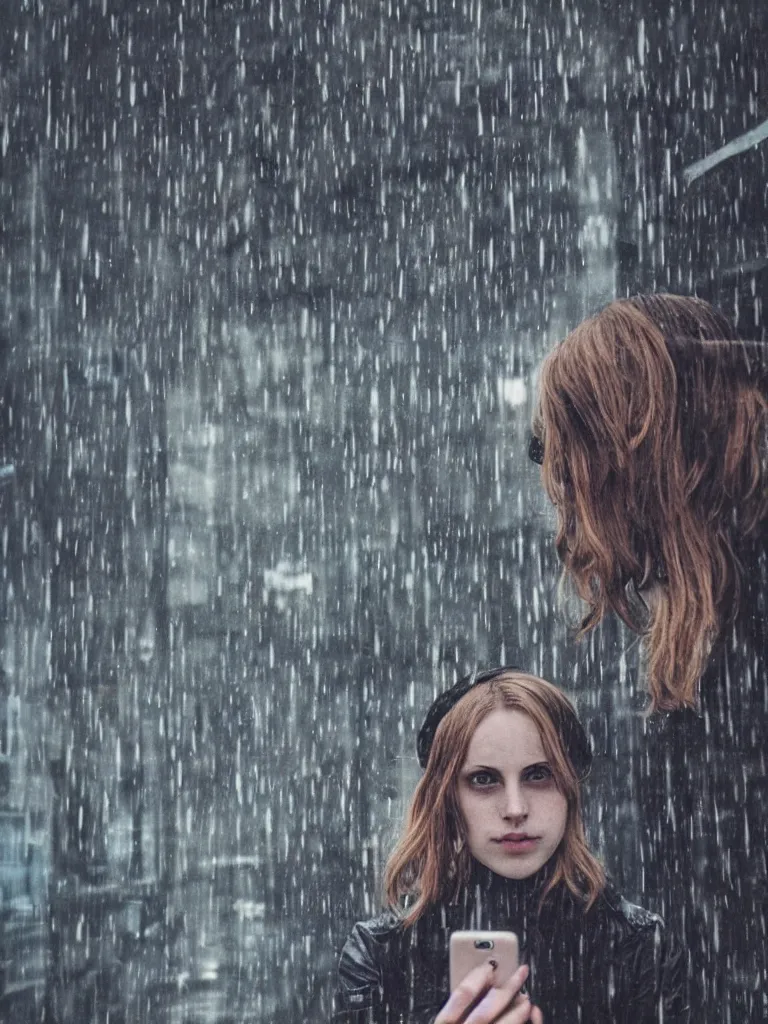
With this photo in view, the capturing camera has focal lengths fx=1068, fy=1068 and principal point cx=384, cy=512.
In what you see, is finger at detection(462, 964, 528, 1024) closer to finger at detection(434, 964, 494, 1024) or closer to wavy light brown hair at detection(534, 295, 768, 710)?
finger at detection(434, 964, 494, 1024)

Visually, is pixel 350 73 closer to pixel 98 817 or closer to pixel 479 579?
pixel 479 579

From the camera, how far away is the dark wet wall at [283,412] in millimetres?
2941

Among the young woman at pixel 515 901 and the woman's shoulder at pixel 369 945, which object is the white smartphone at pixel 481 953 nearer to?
the young woman at pixel 515 901

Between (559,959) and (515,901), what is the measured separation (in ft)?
0.54

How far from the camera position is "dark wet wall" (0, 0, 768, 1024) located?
2941 millimetres

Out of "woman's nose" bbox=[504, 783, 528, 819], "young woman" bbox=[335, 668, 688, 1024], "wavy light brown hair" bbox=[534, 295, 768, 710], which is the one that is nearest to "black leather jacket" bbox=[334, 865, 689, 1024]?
"young woman" bbox=[335, 668, 688, 1024]

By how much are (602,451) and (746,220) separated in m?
0.72

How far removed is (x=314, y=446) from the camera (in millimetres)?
3197

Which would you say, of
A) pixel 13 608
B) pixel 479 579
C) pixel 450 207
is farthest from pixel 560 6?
pixel 13 608

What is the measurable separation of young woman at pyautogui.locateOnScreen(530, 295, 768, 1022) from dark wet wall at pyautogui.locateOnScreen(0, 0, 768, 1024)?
0.41 feet

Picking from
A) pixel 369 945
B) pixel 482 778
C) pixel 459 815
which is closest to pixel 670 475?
pixel 482 778

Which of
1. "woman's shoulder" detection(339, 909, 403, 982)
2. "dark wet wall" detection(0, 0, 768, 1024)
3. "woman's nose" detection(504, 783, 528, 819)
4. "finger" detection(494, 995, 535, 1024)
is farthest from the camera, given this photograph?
"dark wet wall" detection(0, 0, 768, 1024)

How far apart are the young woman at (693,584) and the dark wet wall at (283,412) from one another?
4.9 inches

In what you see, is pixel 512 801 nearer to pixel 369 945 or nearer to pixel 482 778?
pixel 482 778
